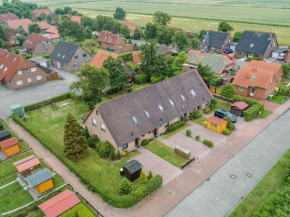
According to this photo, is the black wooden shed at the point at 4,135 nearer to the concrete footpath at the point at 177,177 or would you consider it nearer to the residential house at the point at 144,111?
the concrete footpath at the point at 177,177

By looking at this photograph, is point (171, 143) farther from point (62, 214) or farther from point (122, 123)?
point (62, 214)

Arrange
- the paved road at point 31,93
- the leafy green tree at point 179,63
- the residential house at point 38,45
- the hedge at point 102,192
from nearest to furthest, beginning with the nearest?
the hedge at point 102,192 → the paved road at point 31,93 → the leafy green tree at point 179,63 → the residential house at point 38,45

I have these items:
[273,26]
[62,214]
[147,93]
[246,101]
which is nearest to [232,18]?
[273,26]

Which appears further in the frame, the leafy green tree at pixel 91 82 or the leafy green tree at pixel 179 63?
the leafy green tree at pixel 179 63

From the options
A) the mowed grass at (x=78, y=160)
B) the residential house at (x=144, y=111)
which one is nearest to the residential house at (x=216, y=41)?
the residential house at (x=144, y=111)

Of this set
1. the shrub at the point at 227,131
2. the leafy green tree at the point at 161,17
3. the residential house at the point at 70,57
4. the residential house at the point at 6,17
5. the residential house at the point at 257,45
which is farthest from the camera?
the residential house at the point at 6,17
